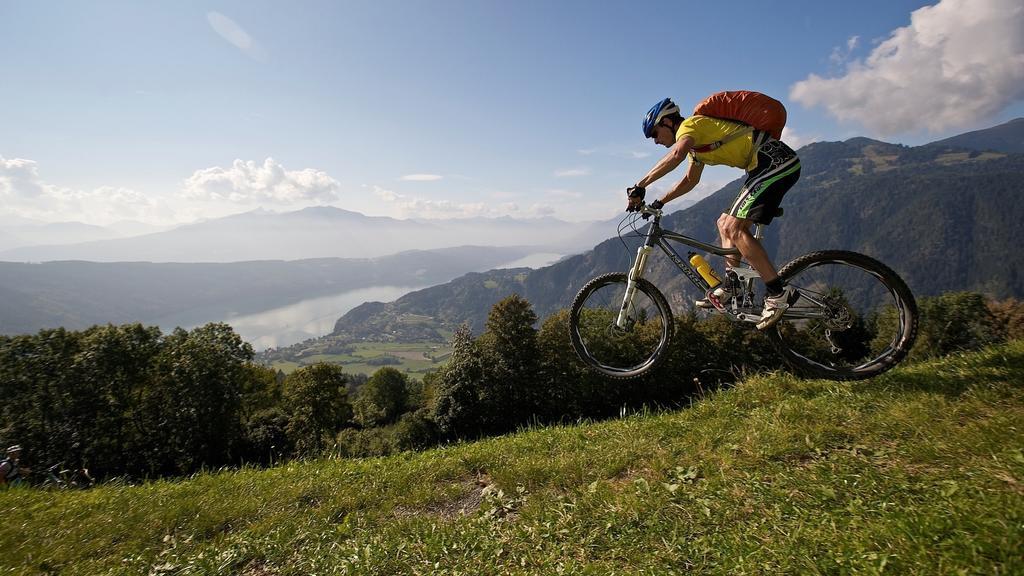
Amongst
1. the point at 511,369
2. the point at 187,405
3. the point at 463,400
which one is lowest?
the point at 463,400

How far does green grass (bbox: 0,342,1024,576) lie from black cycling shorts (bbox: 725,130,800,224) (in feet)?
7.84

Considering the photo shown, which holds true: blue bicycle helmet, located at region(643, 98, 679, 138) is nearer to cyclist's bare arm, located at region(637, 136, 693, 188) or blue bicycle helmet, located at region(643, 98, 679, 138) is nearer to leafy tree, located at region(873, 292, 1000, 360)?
cyclist's bare arm, located at region(637, 136, 693, 188)

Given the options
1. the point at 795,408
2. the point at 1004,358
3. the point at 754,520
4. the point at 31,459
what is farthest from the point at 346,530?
the point at 31,459

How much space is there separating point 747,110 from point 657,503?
5.21 meters

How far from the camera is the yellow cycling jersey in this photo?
583 cm

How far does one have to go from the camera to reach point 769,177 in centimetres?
586

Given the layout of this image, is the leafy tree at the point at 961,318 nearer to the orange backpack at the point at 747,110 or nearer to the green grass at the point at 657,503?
the orange backpack at the point at 747,110

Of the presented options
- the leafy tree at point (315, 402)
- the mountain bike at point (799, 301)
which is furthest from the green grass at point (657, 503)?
the leafy tree at point (315, 402)

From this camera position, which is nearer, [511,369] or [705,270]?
[705,270]

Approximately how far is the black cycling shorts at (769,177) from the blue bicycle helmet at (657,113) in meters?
1.32

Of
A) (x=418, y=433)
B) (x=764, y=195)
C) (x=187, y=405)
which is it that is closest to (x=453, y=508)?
(x=764, y=195)

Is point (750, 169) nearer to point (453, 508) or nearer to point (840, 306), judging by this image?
point (840, 306)

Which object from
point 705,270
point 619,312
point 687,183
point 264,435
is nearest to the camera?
point 687,183

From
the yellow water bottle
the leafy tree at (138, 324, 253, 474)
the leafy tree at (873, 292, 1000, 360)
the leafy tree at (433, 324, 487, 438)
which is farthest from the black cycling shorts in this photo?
the leafy tree at (138, 324, 253, 474)
